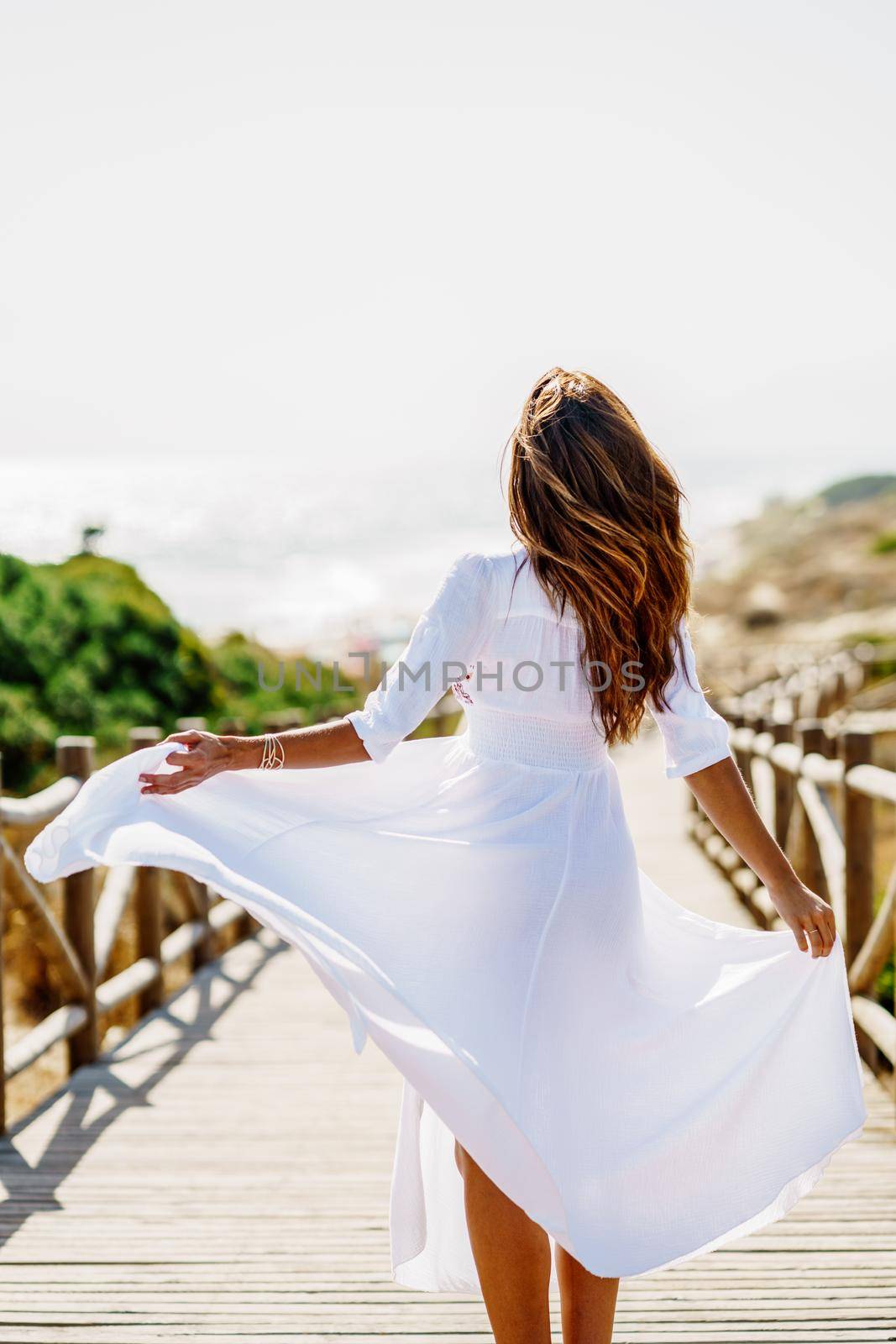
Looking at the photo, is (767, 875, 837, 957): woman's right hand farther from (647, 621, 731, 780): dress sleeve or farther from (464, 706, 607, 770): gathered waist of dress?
(464, 706, 607, 770): gathered waist of dress

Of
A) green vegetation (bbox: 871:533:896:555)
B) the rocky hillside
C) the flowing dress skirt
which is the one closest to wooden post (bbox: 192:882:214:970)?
the flowing dress skirt

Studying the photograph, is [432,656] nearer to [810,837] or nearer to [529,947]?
[529,947]

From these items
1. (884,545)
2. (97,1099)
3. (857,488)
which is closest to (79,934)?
(97,1099)

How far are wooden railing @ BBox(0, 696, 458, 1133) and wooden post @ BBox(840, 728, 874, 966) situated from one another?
7.04ft

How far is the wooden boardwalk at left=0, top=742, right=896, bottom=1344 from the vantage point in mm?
2639

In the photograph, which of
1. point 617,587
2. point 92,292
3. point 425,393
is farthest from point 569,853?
point 425,393

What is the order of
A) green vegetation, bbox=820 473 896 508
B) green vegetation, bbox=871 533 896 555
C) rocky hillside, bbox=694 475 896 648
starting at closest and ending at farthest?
rocky hillside, bbox=694 475 896 648
green vegetation, bbox=871 533 896 555
green vegetation, bbox=820 473 896 508

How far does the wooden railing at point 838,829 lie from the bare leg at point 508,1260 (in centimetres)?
218

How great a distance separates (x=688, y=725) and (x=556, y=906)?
1.23 ft

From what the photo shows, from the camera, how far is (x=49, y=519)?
49.9 metres

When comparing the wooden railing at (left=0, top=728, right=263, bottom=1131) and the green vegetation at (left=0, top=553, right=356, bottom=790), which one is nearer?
the wooden railing at (left=0, top=728, right=263, bottom=1131)

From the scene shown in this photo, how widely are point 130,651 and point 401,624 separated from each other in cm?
1427

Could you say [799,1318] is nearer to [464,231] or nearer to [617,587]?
[617,587]

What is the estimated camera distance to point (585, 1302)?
2.10 meters
